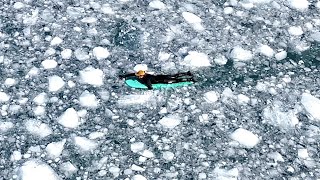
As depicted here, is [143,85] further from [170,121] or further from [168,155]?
[168,155]

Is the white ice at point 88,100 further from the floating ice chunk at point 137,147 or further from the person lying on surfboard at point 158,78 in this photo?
the floating ice chunk at point 137,147

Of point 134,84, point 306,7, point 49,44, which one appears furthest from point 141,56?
point 306,7

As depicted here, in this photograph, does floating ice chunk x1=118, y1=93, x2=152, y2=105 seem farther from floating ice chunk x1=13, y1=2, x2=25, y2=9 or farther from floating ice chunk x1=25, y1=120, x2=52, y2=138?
floating ice chunk x1=13, y1=2, x2=25, y2=9

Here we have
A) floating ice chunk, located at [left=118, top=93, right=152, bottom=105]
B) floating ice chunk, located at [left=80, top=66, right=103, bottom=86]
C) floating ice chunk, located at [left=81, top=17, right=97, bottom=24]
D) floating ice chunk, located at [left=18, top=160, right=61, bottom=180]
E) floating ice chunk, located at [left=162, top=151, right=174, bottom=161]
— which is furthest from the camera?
floating ice chunk, located at [left=81, top=17, right=97, bottom=24]

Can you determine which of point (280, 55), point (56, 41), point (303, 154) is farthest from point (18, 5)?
point (303, 154)

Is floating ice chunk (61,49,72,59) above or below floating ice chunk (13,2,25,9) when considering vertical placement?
below

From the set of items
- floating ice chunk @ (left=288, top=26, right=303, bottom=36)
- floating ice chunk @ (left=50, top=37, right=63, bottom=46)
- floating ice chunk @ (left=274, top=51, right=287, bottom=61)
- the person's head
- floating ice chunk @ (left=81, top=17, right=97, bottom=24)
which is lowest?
the person's head

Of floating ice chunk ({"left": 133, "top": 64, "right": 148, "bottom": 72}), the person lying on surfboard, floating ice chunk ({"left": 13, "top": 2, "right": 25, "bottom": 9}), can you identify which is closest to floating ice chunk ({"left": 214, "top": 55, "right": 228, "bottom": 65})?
the person lying on surfboard
